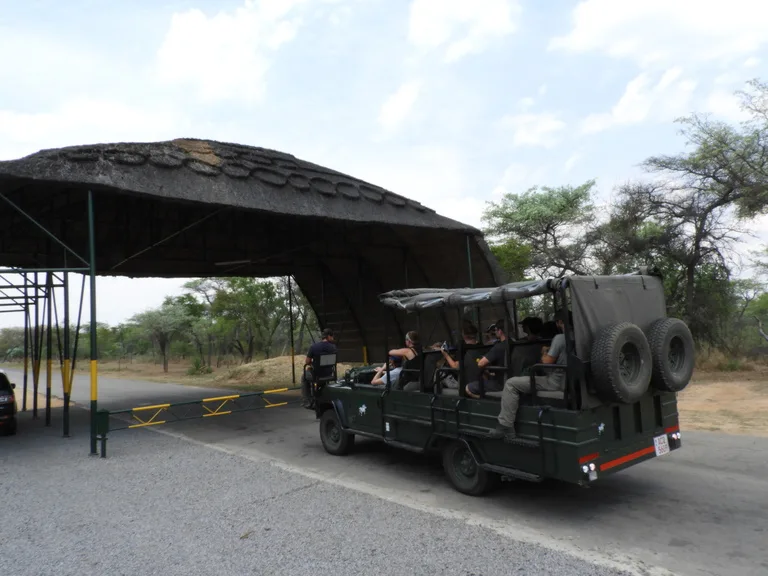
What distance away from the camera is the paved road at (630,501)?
4.39 m

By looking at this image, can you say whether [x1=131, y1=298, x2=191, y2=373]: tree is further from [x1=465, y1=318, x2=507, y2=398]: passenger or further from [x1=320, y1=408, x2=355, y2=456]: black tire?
[x1=465, y1=318, x2=507, y2=398]: passenger

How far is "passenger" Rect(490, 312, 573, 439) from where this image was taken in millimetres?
5250

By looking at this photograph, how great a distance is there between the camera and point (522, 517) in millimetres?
5219

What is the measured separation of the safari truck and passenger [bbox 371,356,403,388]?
35cm

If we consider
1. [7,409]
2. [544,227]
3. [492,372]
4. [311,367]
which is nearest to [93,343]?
[311,367]

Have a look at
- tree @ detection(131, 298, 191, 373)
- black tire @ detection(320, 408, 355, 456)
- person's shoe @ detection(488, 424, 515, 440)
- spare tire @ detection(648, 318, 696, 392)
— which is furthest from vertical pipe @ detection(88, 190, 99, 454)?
tree @ detection(131, 298, 191, 373)

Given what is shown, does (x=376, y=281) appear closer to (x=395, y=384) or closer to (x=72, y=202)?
(x=72, y=202)

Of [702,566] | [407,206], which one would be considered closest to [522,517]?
[702,566]

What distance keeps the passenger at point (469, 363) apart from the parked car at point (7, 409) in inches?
368

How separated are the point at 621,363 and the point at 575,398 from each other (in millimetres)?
661

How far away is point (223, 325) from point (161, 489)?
3016 centimetres

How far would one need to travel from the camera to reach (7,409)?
35.2ft

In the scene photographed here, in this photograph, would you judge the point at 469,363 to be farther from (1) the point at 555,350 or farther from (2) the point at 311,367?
(2) the point at 311,367

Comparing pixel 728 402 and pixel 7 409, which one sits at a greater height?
pixel 7 409
